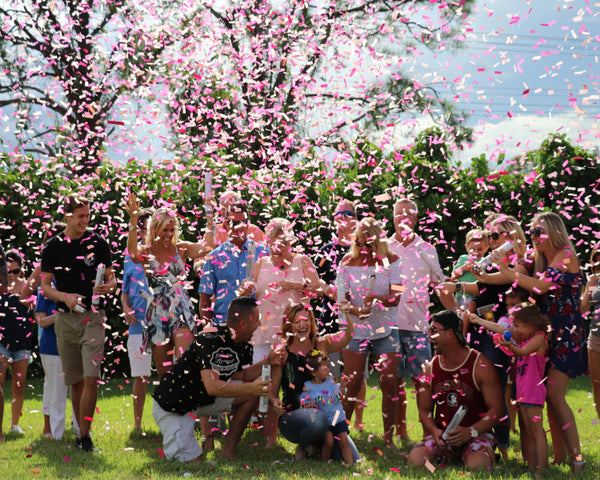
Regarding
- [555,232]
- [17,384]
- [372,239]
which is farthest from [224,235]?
[555,232]

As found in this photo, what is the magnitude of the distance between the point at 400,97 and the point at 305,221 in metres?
5.57

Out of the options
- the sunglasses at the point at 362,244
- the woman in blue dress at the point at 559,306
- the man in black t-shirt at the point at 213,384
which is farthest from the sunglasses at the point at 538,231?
the man in black t-shirt at the point at 213,384

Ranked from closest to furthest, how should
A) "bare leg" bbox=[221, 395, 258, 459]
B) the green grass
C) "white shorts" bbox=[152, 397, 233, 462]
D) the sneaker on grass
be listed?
the green grass, "white shorts" bbox=[152, 397, 233, 462], "bare leg" bbox=[221, 395, 258, 459], the sneaker on grass

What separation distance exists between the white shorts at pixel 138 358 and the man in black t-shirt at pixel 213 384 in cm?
112

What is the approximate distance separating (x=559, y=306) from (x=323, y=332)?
2558mm

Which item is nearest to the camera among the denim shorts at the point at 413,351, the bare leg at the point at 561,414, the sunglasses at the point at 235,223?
the bare leg at the point at 561,414

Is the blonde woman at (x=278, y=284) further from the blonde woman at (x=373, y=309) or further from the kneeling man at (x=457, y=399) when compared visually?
the kneeling man at (x=457, y=399)

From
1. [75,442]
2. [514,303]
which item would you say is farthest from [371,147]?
[75,442]

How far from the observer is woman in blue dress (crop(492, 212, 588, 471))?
17.0 ft

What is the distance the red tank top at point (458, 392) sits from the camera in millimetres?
5340

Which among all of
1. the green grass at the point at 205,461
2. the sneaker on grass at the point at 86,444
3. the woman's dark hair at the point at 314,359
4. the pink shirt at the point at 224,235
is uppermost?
the pink shirt at the point at 224,235

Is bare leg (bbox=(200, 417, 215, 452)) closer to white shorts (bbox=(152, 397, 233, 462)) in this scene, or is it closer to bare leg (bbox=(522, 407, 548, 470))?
white shorts (bbox=(152, 397, 233, 462))

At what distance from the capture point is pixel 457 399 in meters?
5.38

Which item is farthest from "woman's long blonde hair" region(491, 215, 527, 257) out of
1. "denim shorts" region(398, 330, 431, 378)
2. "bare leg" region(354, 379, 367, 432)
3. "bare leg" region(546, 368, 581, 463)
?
"bare leg" region(354, 379, 367, 432)
